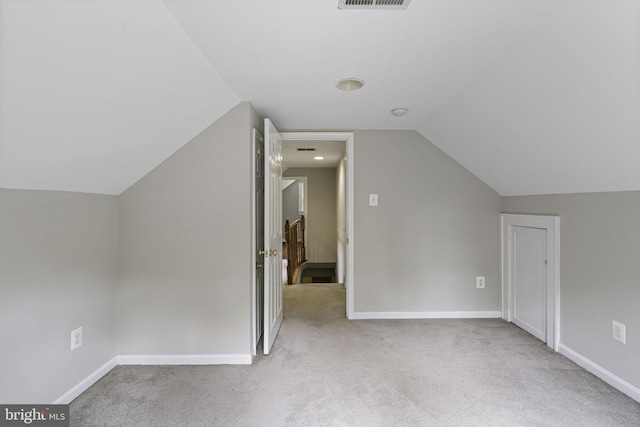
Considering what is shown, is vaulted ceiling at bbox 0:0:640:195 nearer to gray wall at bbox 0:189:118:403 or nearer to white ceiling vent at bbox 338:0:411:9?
white ceiling vent at bbox 338:0:411:9

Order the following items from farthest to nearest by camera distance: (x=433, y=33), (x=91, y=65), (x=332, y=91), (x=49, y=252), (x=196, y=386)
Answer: (x=332, y=91), (x=196, y=386), (x=49, y=252), (x=433, y=33), (x=91, y=65)

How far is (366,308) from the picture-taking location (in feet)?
10.9

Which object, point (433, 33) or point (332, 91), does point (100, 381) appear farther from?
point (433, 33)

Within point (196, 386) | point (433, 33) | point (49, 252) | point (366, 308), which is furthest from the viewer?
point (366, 308)

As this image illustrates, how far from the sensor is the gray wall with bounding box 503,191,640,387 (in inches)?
75.4

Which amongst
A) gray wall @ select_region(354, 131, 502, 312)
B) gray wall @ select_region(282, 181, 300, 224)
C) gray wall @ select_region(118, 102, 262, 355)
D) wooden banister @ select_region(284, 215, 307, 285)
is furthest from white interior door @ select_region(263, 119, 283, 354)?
gray wall @ select_region(282, 181, 300, 224)

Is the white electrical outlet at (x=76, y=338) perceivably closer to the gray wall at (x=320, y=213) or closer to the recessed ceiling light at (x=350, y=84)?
the recessed ceiling light at (x=350, y=84)

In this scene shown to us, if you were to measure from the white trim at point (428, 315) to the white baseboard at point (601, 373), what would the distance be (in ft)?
2.69

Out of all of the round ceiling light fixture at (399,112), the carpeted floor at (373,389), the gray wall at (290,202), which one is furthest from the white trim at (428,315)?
the gray wall at (290,202)

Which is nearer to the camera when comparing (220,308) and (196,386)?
(196,386)

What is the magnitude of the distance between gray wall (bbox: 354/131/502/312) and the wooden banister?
8.00ft

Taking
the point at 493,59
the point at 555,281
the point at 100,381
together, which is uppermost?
the point at 493,59

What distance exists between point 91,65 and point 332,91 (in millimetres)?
1459

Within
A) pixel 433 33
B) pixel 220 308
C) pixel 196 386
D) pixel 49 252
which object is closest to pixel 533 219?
pixel 433 33
